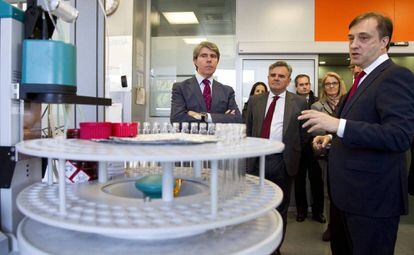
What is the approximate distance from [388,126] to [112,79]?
2821mm

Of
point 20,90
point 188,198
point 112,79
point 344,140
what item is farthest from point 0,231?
point 112,79

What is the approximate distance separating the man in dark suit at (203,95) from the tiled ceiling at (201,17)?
234 centimetres

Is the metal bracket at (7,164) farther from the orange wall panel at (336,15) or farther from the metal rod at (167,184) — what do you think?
the orange wall panel at (336,15)

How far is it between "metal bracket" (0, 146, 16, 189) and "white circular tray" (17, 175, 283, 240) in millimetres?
103

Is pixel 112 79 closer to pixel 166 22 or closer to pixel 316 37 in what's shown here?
pixel 166 22

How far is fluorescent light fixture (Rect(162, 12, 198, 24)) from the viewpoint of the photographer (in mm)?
4445

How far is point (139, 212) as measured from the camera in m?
0.68

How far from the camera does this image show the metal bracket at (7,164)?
3.03 ft

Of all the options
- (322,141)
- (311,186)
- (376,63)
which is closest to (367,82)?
(376,63)

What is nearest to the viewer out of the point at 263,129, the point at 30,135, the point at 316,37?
the point at 30,135

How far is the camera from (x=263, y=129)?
8.30 feet

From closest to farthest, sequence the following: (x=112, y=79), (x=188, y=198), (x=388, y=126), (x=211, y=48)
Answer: (x=188, y=198) < (x=388, y=126) < (x=211, y=48) < (x=112, y=79)

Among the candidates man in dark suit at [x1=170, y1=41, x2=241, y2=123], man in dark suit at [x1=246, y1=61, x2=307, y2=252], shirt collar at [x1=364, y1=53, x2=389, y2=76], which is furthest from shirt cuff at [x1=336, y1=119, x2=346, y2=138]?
man in dark suit at [x1=246, y1=61, x2=307, y2=252]

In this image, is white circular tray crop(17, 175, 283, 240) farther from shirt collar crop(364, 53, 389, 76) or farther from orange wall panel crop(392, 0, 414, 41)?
orange wall panel crop(392, 0, 414, 41)
